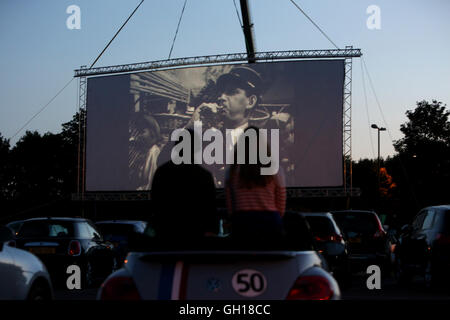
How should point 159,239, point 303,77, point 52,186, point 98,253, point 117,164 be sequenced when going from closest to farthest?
point 159,239 < point 98,253 < point 303,77 < point 117,164 < point 52,186

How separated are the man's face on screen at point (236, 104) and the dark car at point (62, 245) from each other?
21.9 m

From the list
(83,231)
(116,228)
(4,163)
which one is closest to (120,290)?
(83,231)

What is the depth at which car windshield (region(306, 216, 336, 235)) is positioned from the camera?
14.7 meters

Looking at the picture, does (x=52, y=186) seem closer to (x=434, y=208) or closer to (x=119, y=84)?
(x=119, y=84)

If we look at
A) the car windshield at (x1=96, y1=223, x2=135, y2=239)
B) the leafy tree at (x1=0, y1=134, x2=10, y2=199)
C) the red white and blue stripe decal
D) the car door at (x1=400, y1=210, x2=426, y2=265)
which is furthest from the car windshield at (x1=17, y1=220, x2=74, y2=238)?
the leafy tree at (x1=0, y1=134, x2=10, y2=199)

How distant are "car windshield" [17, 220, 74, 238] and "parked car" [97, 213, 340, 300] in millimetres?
11698

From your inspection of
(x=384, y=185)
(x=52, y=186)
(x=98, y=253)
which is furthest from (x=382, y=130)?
(x=98, y=253)

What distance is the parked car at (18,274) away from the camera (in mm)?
6473

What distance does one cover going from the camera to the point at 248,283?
4.39 metres

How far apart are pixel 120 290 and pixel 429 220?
11.3 metres

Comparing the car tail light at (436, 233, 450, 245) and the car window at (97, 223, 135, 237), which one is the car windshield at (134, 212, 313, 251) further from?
the car window at (97, 223, 135, 237)

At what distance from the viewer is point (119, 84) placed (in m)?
42.4
